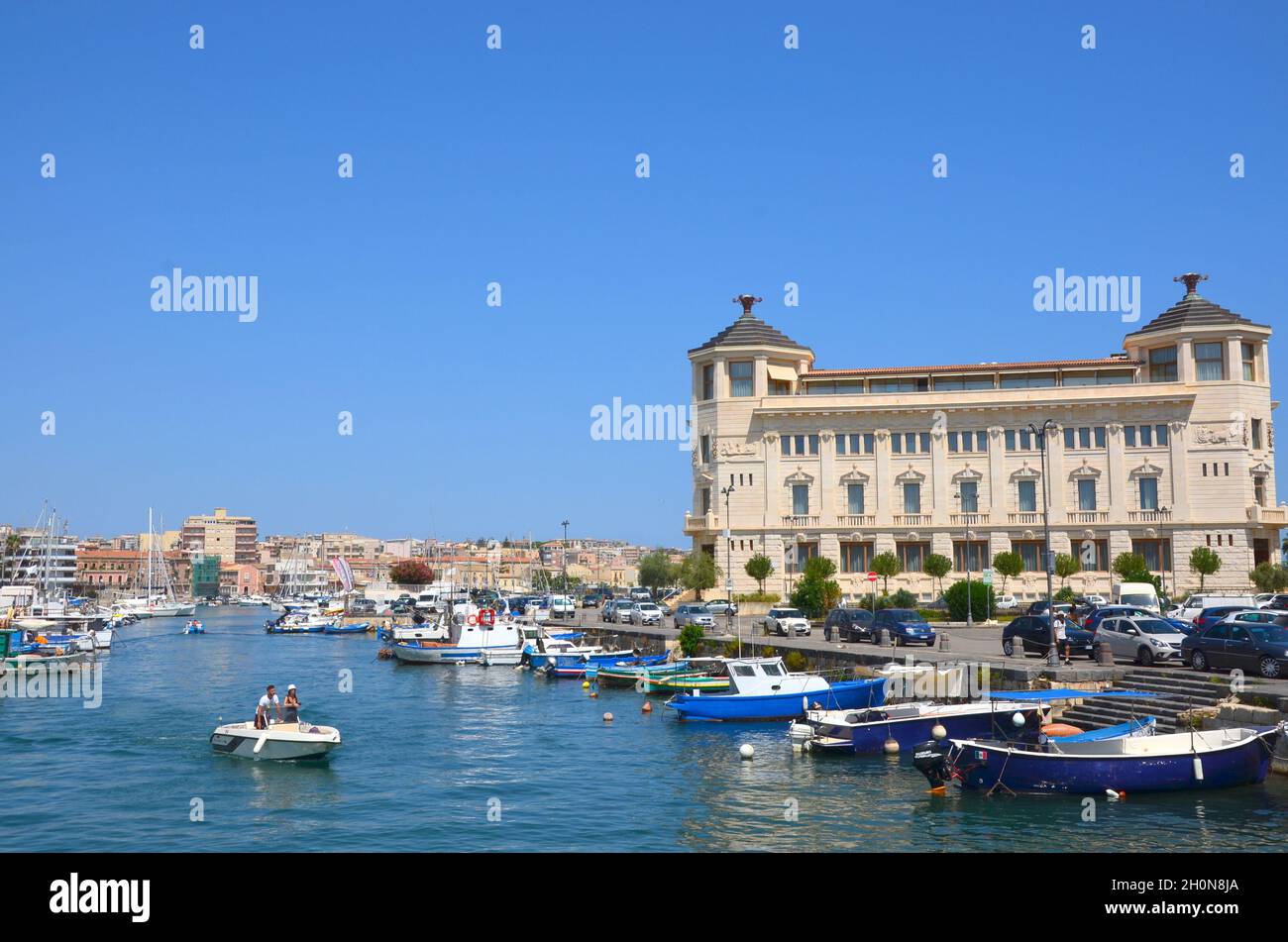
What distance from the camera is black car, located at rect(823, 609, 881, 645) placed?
4481 centimetres

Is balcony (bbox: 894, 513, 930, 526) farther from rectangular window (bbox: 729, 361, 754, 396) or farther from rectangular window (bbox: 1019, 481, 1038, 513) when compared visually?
rectangular window (bbox: 729, 361, 754, 396)

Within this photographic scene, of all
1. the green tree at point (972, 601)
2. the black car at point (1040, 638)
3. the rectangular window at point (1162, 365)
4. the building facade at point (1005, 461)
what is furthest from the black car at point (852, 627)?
the rectangular window at point (1162, 365)

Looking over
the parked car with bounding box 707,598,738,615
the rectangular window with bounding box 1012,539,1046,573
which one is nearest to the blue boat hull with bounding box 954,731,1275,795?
the parked car with bounding box 707,598,738,615

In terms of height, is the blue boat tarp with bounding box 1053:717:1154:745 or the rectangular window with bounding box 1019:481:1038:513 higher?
the rectangular window with bounding box 1019:481:1038:513

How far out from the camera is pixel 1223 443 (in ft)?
246

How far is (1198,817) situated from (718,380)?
63179mm

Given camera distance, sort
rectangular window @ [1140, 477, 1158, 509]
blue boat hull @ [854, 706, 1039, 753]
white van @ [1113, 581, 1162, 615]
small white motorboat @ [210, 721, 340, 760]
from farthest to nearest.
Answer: rectangular window @ [1140, 477, 1158, 509] < white van @ [1113, 581, 1162, 615] < small white motorboat @ [210, 721, 340, 760] < blue boat hull @ [854, 706, 1039, 753]

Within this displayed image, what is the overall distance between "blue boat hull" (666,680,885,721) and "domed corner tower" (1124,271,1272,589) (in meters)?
49.4

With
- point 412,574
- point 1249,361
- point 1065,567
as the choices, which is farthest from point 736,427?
point 412,574

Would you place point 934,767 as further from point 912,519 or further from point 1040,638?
point 912,519

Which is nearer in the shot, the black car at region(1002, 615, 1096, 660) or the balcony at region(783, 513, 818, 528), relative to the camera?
the black car at region(1002, 615, 1096, 660)

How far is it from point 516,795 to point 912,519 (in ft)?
193

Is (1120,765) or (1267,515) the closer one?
(1120,765)
